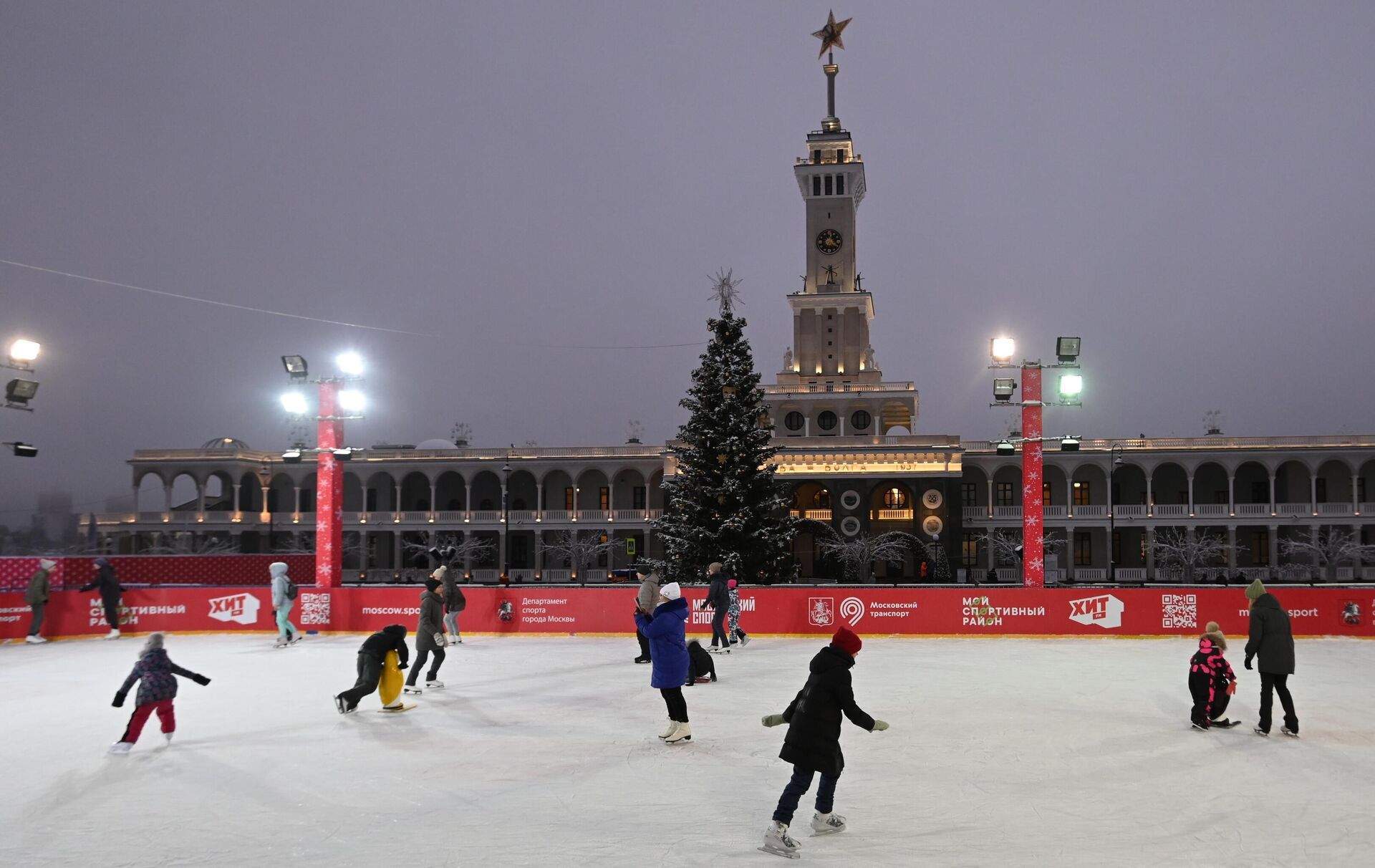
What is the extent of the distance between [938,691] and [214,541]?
5575 centimetres

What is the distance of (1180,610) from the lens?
22.2 meters

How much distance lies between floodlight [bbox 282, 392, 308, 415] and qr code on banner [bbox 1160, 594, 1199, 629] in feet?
68.0

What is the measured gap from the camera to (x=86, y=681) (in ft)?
52.3

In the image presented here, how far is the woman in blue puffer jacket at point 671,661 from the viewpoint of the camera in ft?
35.6

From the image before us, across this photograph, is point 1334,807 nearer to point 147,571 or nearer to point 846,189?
point 147,571

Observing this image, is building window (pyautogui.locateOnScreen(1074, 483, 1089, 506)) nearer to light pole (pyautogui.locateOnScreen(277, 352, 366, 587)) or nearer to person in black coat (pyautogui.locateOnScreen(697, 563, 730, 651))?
person in black coat (pyautogui.locateOnScreen(697, 563, 730, 651))

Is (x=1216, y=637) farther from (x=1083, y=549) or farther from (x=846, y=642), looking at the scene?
(x=1083, y=549)

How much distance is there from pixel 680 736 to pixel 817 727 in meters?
4.20

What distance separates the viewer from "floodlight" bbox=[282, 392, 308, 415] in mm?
23281

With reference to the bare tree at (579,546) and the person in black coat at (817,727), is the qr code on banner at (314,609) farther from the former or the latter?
the bare tree at (579,546)

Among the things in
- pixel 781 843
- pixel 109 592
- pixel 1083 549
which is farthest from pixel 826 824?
pixel 1083 549

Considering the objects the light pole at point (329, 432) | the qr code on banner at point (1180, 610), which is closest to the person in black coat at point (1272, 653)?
the qr code on banner at point (1180, 610)

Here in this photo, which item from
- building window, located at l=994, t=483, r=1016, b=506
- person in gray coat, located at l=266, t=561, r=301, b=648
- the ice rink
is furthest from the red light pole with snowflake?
building window, located at l=994, t=483, r=1016, b=506

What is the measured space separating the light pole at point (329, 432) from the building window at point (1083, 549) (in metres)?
46.1
